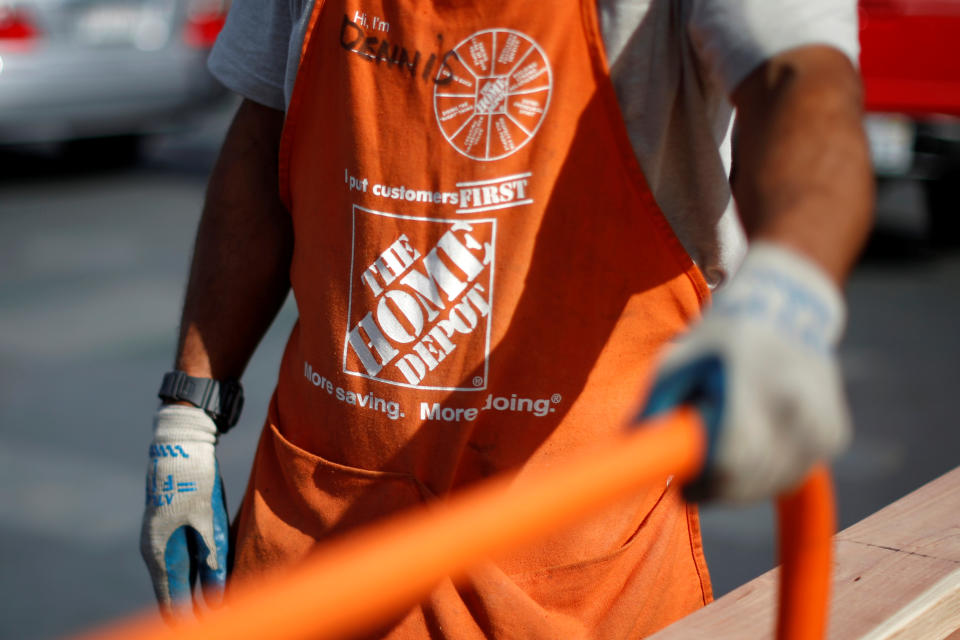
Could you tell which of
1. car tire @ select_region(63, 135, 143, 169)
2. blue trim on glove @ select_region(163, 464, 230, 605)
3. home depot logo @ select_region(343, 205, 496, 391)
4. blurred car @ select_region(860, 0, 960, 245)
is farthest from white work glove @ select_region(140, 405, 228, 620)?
car tire @ select_region(63, 135, 143, 169)

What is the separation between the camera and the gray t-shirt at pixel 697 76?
1.07m

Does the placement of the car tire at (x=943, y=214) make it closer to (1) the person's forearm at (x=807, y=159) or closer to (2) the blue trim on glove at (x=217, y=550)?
(2) the blue trim on glove at (x=217, y=550)

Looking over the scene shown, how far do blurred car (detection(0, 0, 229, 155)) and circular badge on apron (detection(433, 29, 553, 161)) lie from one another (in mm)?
6528

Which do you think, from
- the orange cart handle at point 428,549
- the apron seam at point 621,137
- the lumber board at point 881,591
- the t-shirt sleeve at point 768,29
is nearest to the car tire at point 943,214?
the lumber board at point 881,591

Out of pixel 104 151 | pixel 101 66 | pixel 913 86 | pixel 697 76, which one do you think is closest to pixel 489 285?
pixel 697 76

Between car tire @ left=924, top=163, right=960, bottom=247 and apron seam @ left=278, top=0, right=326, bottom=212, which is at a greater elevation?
apron seam @ left=278, top=0, right=326, bottom=212

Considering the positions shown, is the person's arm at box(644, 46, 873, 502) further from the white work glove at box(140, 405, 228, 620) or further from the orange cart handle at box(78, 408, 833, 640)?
the white work glove at box(140, 405, 228, 620)

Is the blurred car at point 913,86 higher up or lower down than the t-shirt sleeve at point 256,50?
lower down

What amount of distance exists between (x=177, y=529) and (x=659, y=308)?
79 centimetres

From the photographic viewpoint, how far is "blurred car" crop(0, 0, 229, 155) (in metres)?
7.16

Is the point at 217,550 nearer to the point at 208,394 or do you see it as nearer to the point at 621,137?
the point at 208,394

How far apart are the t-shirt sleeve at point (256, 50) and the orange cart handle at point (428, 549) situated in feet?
3.18

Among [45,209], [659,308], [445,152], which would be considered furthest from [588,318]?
[45,209]

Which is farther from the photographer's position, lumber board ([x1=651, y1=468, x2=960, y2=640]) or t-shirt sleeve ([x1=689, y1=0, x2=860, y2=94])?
lumber board ([x1=651, y1=468, x2=960, y2=640])
